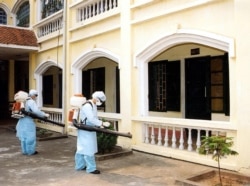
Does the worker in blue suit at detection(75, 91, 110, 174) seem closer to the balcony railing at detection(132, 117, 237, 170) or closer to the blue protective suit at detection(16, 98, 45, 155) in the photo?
the balcony railing at detection(132, 117, 237, 170)

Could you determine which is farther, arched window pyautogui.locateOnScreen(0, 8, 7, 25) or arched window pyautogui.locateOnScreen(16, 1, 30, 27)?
arched window pyautogui.locateOnScreen(0, 8, 7, 25)

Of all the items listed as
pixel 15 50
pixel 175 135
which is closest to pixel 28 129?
pixel 175 135

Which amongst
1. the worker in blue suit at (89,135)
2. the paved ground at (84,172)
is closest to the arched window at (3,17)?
the paved ground at (84,172)

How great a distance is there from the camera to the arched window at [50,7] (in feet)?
39.2

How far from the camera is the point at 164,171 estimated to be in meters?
6.14

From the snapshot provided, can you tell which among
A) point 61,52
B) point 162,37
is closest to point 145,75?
point 162,37

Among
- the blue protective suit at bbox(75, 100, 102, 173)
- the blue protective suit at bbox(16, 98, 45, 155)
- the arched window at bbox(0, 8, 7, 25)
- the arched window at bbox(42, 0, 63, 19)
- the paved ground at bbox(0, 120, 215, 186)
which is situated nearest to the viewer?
the paved ground at bbox(0, 120, 215, 186)

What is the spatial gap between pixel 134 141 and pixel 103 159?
51.1 inches

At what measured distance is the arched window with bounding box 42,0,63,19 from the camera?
11938mm

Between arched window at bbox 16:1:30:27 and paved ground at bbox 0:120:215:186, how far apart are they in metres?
8.43

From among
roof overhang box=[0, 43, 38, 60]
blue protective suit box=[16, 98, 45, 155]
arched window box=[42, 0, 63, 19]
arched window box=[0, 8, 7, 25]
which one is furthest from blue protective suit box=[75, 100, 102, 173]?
arched window box=[0, 8, 7, 25]

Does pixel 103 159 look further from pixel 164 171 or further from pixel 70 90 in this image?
pixel 70 90

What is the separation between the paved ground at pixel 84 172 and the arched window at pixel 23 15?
27.7ft

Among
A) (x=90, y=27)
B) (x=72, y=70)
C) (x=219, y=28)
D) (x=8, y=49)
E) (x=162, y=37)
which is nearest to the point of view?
(x=219, y=28)
